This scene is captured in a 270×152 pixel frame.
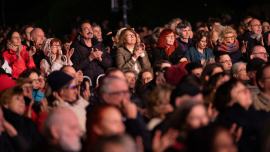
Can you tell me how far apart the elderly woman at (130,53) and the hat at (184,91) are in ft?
9.57

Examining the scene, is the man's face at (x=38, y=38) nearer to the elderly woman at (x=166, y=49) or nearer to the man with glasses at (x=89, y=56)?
the man with glasses at (x=89, y=56)

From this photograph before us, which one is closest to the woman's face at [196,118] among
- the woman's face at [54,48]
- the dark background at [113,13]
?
the woman's face at [54,48]

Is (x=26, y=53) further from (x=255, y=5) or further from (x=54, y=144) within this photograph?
(x=255, y=5)

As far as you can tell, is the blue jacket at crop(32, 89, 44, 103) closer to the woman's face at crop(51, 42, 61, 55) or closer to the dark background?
the woman's face at crop(51, 42, 61, 55)

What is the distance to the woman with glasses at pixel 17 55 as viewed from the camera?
23.8ft

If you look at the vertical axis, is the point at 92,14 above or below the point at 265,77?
above

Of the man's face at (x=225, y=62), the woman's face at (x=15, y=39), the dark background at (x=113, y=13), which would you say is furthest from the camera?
the dark background at (x=113, y=13)

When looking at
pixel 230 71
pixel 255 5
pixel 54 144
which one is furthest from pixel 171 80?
pixel 255 5

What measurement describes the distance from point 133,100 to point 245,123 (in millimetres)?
1776

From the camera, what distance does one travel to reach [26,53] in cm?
753

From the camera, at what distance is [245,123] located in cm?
362

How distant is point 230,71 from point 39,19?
14.3 metres

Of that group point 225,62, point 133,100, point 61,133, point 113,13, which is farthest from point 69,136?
point 113,13

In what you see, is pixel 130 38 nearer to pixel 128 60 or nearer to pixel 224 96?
pixel 128 60
